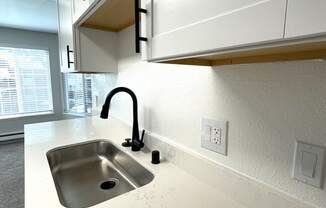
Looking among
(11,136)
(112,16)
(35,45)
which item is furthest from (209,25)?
(11,136)

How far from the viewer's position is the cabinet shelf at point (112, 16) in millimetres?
947

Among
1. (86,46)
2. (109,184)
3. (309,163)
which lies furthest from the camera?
(86,46)

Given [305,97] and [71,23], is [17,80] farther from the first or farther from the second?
[305,97]

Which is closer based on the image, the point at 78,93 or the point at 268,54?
the point at 268,54

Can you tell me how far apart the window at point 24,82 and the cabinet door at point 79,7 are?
11.0 feet

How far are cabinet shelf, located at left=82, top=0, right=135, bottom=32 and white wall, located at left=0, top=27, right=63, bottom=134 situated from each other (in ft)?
10.6

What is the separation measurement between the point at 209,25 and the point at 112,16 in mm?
973

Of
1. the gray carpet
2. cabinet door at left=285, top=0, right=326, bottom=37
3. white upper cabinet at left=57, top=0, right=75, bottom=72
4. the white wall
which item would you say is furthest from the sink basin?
the white wall

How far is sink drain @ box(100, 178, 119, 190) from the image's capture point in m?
1.03

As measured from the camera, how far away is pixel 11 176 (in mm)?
2422

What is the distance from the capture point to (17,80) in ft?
12.3

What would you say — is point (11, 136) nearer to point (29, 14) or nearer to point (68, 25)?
point (29, 14)

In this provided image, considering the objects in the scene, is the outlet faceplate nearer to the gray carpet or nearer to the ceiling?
the gray carpet

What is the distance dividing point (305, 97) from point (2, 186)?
301cm
